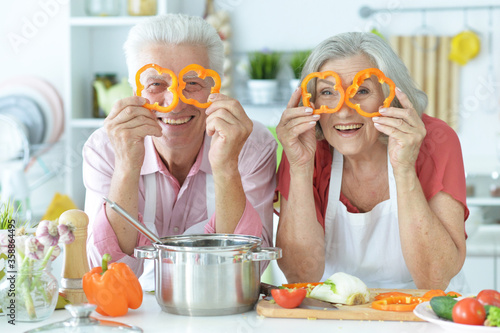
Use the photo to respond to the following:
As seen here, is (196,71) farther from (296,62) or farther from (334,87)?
(296,62)

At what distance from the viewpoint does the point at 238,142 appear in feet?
5.22

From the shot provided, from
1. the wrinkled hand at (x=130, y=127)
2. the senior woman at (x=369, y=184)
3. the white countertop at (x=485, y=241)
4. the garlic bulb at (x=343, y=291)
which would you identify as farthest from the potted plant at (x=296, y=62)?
the garlic bulb at (x=343, y=291)

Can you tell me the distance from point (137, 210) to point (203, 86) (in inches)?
15.1

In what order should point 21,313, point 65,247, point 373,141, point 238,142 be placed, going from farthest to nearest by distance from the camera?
point 373,141 → point 238,142 → point 65,247 → point 21,313

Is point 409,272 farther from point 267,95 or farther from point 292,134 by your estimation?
point 267,95

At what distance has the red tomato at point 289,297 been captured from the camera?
1271 millimetres

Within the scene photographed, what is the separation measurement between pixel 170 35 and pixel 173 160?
1.16 feet

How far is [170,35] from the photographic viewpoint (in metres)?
1.74

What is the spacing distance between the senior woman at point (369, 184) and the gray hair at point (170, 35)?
0.92 feet

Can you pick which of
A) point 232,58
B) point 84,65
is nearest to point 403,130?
point 232,58

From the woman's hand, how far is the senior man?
0.36 ft

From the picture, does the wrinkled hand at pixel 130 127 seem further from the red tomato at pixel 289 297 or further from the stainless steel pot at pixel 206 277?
the red tomato at pixel 289 297

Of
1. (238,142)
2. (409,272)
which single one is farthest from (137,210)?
(409,272)

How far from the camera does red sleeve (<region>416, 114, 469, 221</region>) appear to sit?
5.66ft
